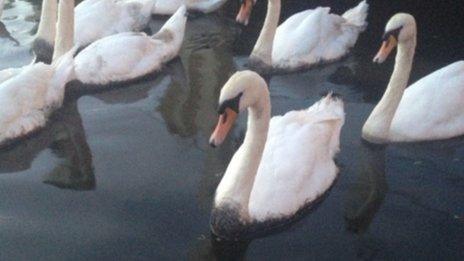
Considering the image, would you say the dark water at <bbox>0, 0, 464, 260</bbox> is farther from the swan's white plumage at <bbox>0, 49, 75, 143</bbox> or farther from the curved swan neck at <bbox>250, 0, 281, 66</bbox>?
the curved swan neck at <bbox>250, 0, 281, 66</bbox>

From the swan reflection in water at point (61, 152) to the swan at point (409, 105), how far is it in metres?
3.48

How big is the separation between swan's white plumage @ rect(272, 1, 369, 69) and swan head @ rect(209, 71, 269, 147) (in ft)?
14.7

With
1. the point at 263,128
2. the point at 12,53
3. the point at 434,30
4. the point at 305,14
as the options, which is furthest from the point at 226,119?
the point at 434,30

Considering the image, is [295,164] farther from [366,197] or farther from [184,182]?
[184,182]

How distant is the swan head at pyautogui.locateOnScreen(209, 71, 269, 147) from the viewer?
6.49m

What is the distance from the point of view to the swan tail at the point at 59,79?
30.3ft

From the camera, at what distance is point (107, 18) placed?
12.0m

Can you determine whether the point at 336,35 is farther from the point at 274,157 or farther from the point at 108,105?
the point at 274,157

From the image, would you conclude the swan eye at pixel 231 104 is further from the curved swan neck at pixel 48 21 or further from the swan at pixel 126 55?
the curved swan neck at pixel 48 21

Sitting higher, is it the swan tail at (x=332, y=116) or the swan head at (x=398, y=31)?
the swan head at (x=398, y=31)

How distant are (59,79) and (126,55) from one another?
1477mm

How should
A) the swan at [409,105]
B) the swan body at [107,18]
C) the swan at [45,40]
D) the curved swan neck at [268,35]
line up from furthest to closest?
the swan body at [107,18] < the swan at [45,40] < the curved swan neck at [268,35] < the swan at [409,105]

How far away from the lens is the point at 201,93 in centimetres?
1072

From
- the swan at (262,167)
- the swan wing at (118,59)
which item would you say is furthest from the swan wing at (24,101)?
the swan at (262,167)
